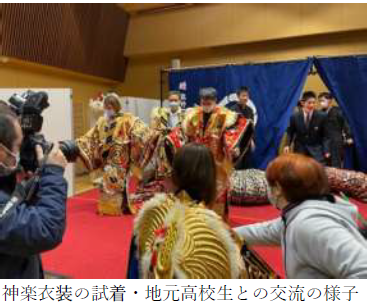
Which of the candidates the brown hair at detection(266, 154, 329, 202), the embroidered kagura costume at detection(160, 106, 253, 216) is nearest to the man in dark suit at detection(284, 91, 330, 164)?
the embroidered kagura costume at detection(160, 106, 253, 216)

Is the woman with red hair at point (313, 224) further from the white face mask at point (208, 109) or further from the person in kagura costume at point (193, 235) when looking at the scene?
the white face mask at point (208, 109)

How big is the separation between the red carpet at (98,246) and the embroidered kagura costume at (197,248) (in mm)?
1403

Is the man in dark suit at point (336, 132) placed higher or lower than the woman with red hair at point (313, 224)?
higher

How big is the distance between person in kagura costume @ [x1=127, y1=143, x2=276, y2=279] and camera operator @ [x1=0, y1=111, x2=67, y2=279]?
33 cm

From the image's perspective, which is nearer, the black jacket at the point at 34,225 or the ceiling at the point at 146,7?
the black jacket at the point at 34,225

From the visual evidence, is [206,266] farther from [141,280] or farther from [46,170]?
[46,170]

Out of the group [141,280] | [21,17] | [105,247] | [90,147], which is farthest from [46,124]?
[141,280]

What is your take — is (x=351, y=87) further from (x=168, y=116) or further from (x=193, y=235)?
(x=193, y=235)

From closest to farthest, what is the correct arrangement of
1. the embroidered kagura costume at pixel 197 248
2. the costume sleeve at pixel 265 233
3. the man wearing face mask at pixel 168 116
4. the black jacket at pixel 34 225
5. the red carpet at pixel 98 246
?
the black jacket at pixel 34 225 → the embroidered kagura costume at pixel 197 248 → the costume sleeve at pixel 265 233 → the red carpet at pixel 98 246 → the man wearing face mask at pixel 168 116

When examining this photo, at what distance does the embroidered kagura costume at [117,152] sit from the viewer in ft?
13.1

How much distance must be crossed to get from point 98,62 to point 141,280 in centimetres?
691

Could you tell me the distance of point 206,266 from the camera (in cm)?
108

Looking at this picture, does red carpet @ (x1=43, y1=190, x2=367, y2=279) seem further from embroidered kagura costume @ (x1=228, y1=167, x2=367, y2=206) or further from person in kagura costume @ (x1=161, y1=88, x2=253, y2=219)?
person in kagura costume @ (x1=161, y1=88, x2=253, y2=219)

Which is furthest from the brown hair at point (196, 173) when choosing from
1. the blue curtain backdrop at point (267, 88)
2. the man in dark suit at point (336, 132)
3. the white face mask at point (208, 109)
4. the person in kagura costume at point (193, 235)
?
the blue curtain backdrop at point (267, 88)
